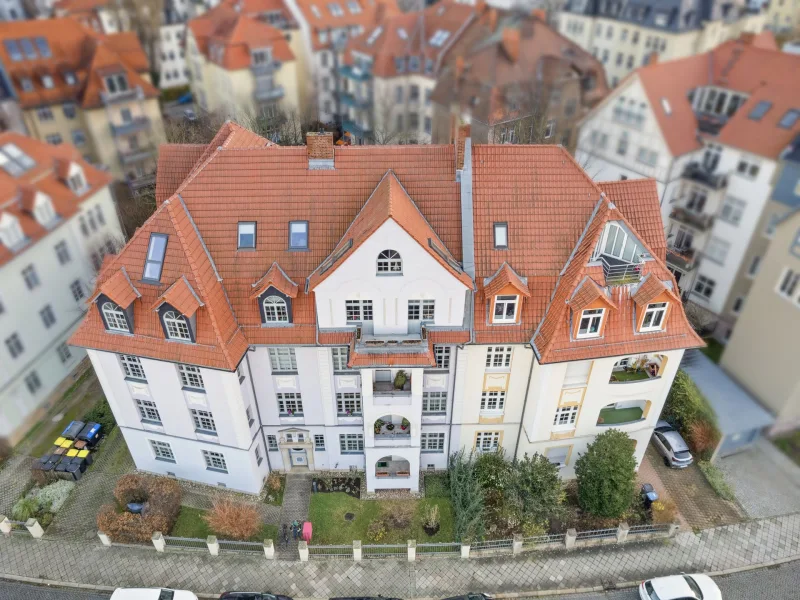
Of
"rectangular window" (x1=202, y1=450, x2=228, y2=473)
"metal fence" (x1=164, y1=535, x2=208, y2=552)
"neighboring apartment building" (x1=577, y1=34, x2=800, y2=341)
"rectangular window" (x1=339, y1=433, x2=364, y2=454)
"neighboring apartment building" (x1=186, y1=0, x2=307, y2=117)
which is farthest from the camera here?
"neighboring apartment building" (x1=186, y1=0, x2=307, y2=117)

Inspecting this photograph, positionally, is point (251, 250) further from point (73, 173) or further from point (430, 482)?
point (73, 173)

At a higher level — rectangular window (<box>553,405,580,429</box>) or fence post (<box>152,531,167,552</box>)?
rectangular window (<box>553,405,580,429</box>)

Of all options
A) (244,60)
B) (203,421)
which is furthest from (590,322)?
(244,60)

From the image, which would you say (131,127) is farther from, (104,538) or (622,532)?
(622,532)

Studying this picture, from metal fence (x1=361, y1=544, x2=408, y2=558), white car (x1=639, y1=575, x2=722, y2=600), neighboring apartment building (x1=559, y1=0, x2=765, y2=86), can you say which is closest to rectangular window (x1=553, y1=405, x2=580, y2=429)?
white car (x1=639, y1=575, x2=722, y2=600)

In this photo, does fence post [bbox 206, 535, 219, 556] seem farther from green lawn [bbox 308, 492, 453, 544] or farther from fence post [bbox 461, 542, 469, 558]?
fence post [bbox 461, 542, 469, 558]

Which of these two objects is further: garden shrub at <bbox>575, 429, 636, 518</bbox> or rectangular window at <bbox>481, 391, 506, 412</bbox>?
rectangular window at <bbox>481, 391, 506, 412</bbox>

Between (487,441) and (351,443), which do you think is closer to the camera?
(487,441)
